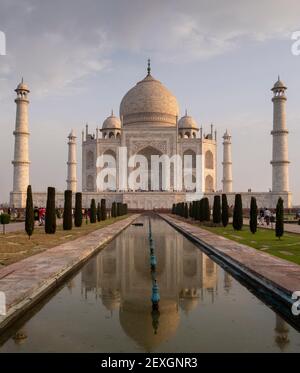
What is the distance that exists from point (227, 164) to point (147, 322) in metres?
40.4

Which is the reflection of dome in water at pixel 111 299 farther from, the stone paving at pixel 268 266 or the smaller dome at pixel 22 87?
the smaller dome at pixel 22 87

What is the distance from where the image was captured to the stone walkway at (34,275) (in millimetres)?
4316

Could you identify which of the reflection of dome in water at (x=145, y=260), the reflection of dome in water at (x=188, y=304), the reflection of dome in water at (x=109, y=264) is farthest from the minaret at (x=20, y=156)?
the reflection of dome in water at (x=188, y=304)

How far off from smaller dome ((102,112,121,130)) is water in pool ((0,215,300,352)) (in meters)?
40.2

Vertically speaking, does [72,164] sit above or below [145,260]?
above

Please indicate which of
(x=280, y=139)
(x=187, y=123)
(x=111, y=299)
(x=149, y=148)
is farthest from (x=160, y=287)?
(x=187, y=123)

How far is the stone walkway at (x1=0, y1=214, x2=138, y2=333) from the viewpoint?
432 centimetres

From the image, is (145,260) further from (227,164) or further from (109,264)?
(227,164)

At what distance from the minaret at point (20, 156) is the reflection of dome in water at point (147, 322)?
3102 cm

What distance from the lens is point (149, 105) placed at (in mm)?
45062

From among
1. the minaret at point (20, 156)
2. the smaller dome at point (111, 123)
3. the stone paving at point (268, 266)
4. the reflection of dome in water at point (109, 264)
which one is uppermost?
the smaller dome at point (111, 123)

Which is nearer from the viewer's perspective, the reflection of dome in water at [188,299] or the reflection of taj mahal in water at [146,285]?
the reflection of taj mahal in water at [146,285]

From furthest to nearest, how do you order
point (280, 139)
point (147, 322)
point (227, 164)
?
1. point (227, 164)
2. point (280, 139)
3. point (147, 322)

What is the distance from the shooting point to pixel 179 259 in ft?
27.1
